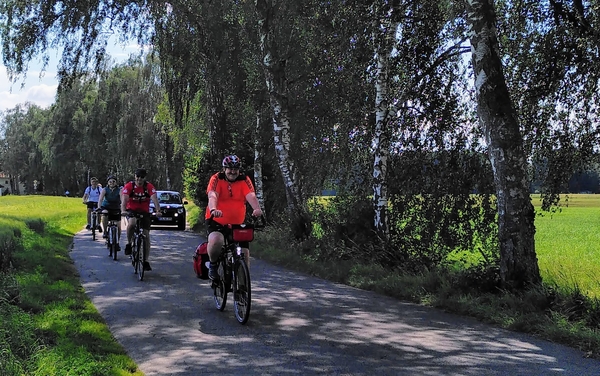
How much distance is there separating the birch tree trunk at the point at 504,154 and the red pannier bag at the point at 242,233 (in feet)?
11.9

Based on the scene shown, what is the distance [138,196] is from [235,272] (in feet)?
17.0

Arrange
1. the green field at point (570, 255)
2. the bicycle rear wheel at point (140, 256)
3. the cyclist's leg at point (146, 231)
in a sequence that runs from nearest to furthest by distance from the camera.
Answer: the green field at point (570, 255) < the bicycle rear wheel at point (140, 256) < the cyclist's leg at point (146, 231)

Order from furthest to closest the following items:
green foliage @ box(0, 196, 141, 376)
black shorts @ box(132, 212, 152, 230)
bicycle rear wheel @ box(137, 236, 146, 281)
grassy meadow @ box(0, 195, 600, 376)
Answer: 1. black shorts @ box(132, 212, 152, 230)
2. bicycle rear wheel @ box(137, 236, 146, 281)
3. grassy meadow @ box(0, 195, 600, 376)
4. green foliage @ box(0, 196, 141, 376)

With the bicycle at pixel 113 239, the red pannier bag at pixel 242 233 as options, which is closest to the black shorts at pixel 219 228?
the red pannier bag at pixel 242 233

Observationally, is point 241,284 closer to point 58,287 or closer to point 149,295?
point 149,295

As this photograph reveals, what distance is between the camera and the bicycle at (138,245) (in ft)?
35.1

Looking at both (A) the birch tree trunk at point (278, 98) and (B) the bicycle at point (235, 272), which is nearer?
(B) the bicycle at point (235, 272)

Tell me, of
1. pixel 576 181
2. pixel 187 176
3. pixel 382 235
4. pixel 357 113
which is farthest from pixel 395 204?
pixel 187 176

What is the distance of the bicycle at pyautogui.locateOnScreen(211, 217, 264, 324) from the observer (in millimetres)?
7020

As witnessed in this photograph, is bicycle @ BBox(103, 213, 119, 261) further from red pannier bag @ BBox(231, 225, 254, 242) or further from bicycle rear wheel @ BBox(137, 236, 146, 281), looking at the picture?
red pannier bag @ BBox(231, 225, 254, 242)

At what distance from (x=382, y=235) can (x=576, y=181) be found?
389cm

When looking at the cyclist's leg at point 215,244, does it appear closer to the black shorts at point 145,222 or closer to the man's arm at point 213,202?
the man's arm at point 213,202

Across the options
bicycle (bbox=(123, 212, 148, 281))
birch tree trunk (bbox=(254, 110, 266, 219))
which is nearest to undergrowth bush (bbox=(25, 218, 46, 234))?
birch tree trunk (bbox=(254, 110, 266, 219))

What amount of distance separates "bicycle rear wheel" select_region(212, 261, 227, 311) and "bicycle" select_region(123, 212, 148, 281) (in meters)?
3.08
